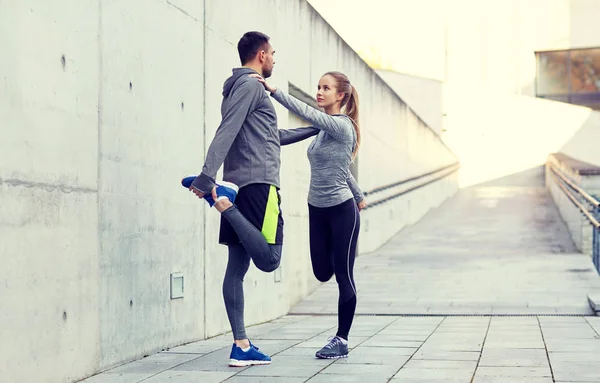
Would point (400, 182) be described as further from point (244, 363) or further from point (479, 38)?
point (479, 38)

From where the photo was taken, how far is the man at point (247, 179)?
486cm

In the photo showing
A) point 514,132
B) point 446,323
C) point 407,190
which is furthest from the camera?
point 514,132

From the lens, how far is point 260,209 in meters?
4.96

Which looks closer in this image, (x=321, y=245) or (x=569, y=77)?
(x=321, y=245)

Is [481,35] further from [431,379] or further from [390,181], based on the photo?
[431,379]

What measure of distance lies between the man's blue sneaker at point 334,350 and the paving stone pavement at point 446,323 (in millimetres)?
63

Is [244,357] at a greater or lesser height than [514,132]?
lesser

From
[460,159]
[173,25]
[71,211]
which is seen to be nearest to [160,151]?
[173,25]

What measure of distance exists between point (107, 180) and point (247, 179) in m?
0.76

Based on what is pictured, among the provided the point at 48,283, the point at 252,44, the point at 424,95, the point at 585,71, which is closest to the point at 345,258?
the point at 252,44

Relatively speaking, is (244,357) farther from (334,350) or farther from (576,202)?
(576,202)

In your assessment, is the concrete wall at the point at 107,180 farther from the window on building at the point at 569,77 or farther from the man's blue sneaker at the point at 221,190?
the window on building at the point at 569,77

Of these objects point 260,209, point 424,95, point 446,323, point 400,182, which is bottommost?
point 446,323

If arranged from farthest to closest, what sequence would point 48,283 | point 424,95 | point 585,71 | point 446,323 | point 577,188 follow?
point 585,71, point 424,95, point 577,188, point 446,323, point 48,283
